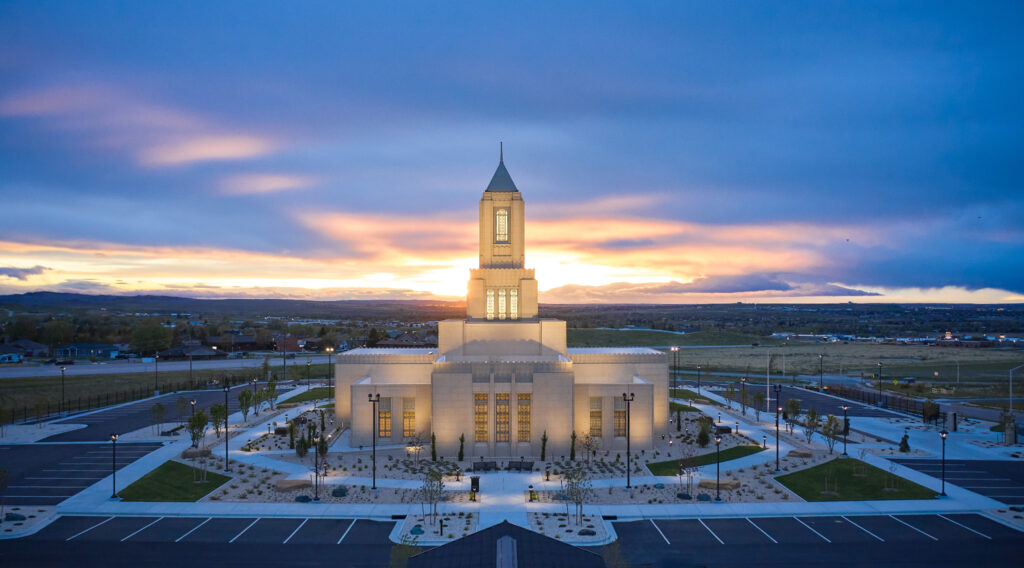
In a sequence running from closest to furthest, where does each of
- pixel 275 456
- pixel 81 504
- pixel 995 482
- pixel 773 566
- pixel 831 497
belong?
pixel 773 566 < pixel 81 504 < pixel 831 497 < pixel 995 482 < pixel 275 456

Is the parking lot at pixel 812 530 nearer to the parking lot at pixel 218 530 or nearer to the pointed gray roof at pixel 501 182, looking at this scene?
the parking lot at pixel 218 530

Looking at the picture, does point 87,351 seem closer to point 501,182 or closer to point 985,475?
point 501,182

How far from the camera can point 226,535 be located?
102 feet

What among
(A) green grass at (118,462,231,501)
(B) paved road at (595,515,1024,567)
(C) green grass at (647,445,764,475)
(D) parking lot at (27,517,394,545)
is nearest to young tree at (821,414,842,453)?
(C) green grass at (647,445,764,475)

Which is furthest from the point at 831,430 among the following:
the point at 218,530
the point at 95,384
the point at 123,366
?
the point at 123,366

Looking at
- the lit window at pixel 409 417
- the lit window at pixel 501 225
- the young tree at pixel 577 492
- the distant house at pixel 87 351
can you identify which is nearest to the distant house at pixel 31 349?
the distant house at pixel 87 351

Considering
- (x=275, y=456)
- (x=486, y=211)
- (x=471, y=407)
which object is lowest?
(x=275, y=456)

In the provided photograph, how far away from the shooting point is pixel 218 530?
31.9 meters

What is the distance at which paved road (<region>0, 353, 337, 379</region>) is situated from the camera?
89500 millimetres

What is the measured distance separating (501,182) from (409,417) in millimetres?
25745

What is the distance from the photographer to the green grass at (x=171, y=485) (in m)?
37.2

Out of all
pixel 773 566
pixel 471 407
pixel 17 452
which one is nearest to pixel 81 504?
pixel 17 452

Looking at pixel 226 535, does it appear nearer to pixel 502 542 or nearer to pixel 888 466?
pixel 502 542

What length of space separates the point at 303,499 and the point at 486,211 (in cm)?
3386
